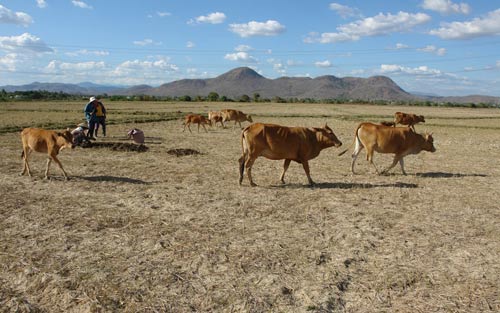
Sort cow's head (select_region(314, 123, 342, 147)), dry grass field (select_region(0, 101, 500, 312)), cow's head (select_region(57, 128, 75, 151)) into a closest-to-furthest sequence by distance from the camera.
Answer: dry grass field (select_region(0, 101, 500, 312))
cow's head (select_region(57, 128, 75, 151))
cow's head (select_region(314, 123, 342, 147))

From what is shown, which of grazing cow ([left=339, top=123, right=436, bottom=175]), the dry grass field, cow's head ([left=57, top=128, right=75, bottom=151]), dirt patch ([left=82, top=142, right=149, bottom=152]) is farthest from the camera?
dirt patch ([left=82, top=142, right=149, bottom=152])

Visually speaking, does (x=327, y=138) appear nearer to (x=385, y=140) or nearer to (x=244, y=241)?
(x=385, y=140)

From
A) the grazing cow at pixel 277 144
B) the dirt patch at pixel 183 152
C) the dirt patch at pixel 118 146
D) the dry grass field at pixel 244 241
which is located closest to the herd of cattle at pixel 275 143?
the grazing cow at pixel 277 144

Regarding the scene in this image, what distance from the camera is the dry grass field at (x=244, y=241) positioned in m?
5.58

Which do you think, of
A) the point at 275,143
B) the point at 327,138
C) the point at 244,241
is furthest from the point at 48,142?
the point at 327,138

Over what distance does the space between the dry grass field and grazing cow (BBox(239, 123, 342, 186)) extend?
770mm

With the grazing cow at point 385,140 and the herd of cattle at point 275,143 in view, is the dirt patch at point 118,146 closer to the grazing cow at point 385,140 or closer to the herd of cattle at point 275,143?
the herd of cattle at point 275,143

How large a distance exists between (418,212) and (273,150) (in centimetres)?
407

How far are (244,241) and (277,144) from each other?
4.53 meters

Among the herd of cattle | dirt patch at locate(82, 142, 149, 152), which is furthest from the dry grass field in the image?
dirt patch at locate(82, 142, 149, 152)

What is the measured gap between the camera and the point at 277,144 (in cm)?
1152

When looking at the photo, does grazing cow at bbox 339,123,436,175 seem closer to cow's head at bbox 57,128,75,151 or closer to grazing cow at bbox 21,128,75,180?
cow's head at bbox 57,128,75,151

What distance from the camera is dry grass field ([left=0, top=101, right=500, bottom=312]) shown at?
558 cm

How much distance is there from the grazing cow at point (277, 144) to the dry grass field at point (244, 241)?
77 centimetres
